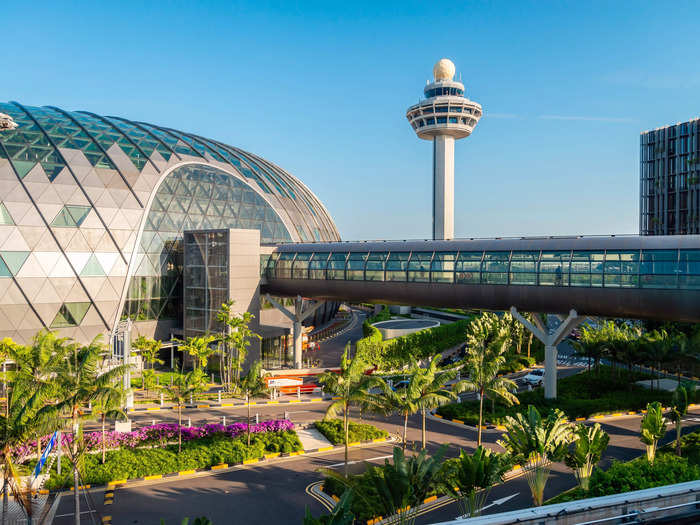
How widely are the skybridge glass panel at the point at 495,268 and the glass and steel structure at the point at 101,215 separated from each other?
23.2 m

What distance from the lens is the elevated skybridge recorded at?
2883 centimetres

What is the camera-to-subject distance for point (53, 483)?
2123 centimetres

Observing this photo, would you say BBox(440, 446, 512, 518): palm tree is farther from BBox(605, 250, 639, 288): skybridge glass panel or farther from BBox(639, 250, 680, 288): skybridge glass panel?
BBox(639, 250, 680, 288): skybridge glass panel

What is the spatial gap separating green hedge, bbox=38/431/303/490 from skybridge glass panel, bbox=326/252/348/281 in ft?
55.7

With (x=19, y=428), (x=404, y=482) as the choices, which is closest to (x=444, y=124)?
(x=404, y=482)

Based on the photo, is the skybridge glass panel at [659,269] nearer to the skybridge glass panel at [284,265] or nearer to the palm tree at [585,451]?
the palm tree at [585,451]

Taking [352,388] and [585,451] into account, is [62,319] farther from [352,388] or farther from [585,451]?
[585,451]

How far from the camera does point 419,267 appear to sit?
1489 inches

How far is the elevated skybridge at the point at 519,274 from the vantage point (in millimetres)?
28828

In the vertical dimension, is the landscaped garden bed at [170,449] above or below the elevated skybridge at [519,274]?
below

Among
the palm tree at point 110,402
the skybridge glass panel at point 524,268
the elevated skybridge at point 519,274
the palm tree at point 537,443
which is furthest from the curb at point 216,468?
the skybridge glass panel at point 524,268

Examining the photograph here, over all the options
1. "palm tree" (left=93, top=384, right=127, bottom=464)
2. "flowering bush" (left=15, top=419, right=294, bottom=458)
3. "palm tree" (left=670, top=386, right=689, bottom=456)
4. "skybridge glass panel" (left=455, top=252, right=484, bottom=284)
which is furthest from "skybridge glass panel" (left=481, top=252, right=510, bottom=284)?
"palm tree" (left=93, top=384, right=127, bottom=464)

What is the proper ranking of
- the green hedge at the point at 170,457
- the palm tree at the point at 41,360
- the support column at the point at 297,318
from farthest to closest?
the support column at the point at 297,318, the palm tree at the point at 41,360, the green hedge at the point at 170,457

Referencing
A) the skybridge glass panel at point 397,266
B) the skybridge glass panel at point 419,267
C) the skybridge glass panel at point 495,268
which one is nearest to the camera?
the skybridge glass panel at point 495,268
